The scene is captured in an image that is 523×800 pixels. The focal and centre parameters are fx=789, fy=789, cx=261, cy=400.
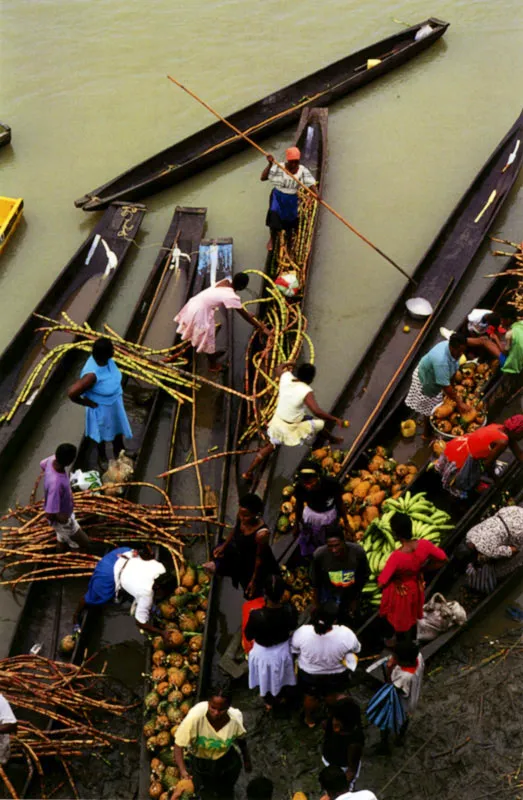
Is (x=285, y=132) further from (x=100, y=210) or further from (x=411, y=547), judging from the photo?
(x=411, y=547)

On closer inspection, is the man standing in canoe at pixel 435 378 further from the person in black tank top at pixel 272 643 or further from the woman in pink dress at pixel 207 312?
the person in black tank top at pixel 272 643

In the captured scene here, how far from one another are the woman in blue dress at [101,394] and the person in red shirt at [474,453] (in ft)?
9.95

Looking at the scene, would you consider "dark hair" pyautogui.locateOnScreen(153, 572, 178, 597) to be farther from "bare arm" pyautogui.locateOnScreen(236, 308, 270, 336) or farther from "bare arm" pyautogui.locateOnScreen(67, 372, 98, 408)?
"bare arm" pyautogui.locateOnScreen(236, 308, 270, 336)

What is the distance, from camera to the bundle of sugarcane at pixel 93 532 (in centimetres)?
708

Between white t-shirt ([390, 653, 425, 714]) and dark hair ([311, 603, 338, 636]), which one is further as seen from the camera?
white t-shirt ([390, 653, 425, 714])

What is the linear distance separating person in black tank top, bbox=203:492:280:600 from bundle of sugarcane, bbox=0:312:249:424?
7.75ft

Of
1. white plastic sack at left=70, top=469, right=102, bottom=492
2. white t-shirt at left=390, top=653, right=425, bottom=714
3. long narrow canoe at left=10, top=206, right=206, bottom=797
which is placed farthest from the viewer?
white plastic sack at left=70, top=469, right=102, bottom=492

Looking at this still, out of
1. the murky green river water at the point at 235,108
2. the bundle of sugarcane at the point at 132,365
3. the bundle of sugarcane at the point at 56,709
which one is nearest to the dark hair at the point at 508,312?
the murky green river water at the point at 235,108

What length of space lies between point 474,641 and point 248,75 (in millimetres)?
10253

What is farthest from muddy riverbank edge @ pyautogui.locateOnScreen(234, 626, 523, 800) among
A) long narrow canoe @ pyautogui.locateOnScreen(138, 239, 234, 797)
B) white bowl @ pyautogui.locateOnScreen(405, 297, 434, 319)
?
white bowl @ pyautogui.locateOnScreen(405, 297, 434, 319)

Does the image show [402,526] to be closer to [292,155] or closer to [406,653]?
[406,653]

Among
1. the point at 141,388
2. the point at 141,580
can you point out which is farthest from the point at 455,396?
the point at 141,580

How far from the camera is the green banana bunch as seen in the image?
267 inches

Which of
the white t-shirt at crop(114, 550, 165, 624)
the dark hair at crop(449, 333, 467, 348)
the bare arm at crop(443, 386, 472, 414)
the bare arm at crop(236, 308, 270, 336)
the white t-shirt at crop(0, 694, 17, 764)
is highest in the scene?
the dark hair at crop(449, 333, 467, 348)
